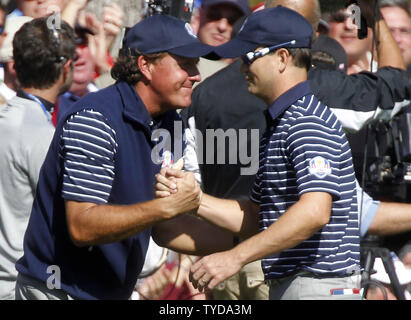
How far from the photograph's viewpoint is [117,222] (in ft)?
10.3

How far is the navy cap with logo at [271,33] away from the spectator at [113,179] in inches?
5.1

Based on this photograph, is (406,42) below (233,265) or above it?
above

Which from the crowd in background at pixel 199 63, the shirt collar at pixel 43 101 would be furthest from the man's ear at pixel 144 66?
the crowd in background at pixel 199 63

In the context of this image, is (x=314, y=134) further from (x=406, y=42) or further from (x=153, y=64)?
(x=406, y=42)

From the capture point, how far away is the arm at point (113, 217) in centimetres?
312

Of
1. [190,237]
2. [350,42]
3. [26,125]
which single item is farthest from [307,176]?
[350,42]

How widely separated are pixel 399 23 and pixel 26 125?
8.51 ft

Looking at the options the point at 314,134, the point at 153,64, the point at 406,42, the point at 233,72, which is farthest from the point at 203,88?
the point at 406,42

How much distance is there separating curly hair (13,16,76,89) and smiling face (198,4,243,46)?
1.12m

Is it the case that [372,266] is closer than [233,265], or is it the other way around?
[233,265]

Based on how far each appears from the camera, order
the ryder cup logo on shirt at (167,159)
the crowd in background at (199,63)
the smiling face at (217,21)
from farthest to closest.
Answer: the smiling face at (217,21)
the crowd in background at (199,63)
the ryder cup logo on shirt at (167,159)

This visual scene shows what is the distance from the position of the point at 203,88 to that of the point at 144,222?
1.33m

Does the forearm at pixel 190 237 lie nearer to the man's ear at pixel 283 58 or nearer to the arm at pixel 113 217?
the arm at pixel 113 217

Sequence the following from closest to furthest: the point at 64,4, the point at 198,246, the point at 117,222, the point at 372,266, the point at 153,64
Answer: the point at 117,222 → the point at 153,64 → the point at 198,246 → the point at 372,266 → the point at 64,4
